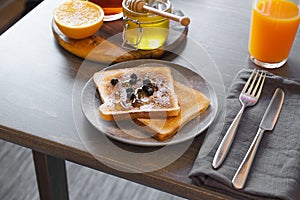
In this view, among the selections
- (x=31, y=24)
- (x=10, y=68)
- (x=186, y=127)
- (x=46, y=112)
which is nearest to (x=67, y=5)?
(x=31, y=24)

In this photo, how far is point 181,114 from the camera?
1029 mm

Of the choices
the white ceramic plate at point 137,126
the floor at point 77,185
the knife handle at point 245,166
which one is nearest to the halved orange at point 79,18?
the white ceramic plate at point 137,126

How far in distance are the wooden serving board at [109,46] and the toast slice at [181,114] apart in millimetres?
175

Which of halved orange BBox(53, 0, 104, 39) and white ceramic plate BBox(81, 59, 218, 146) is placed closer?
white ceramic plate BBox(81, 59, 218, 146)

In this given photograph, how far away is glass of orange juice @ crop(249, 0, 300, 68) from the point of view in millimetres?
1190

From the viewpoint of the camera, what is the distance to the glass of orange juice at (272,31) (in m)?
1.19

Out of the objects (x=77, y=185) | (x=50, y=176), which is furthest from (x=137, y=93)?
(x=77, y=185)

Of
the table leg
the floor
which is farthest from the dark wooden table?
the floor

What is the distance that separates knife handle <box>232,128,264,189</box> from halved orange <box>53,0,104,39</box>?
53cm

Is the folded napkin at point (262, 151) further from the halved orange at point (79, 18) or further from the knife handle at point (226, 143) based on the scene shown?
the halved orange at point (79, 18)

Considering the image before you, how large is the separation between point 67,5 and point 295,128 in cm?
69

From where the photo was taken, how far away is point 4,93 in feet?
3.72

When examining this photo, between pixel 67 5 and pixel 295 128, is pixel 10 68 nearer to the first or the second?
pixel 67 5

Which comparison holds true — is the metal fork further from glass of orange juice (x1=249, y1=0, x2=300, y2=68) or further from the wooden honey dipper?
the wooden honey dipper
